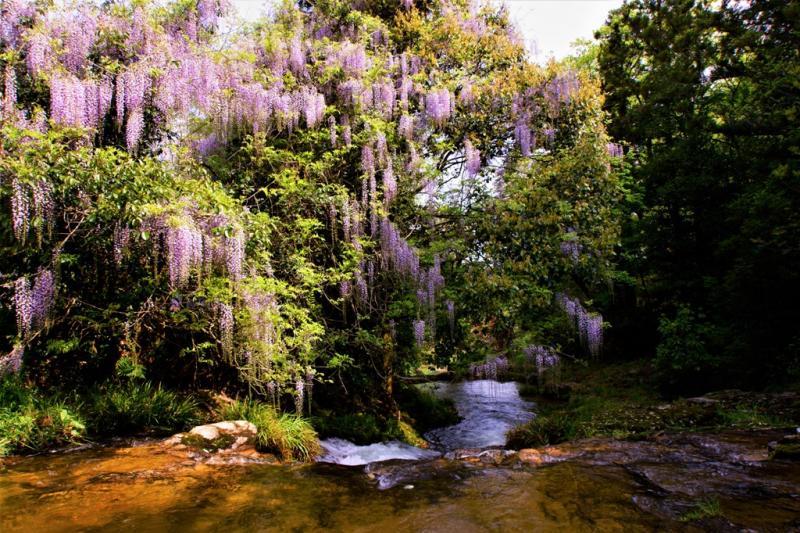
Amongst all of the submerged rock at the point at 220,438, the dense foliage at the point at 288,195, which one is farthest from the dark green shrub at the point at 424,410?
the submerged rock at the point at 220,438

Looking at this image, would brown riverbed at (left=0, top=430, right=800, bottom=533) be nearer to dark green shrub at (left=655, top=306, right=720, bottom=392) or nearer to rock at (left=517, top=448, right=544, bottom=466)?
rock at (left=517, top=448, right=544, bottom=466)

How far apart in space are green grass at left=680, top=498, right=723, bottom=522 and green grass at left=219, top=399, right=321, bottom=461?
16.4 feet

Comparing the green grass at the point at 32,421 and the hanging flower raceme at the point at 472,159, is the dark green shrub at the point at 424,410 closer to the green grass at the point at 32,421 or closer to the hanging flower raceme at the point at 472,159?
the hanging flower raceme at the point at 472,159

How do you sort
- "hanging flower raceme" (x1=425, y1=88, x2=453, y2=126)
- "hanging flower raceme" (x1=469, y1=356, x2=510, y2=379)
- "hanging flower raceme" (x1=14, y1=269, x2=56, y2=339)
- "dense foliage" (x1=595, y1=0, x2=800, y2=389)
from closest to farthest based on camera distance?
"hanging flower raceme" (x1=14, y1=269, x2=56, y2=339)
"hanging flower raceme" (x1=425, y1=88, x2=453, y2=126)
"dense foliage" (x1=595, y1=0, x2=800, y2=389)
"hanging flower raceme" (x1=469, y1=356, x2=510, y2=379)

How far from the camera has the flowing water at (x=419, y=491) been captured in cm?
390

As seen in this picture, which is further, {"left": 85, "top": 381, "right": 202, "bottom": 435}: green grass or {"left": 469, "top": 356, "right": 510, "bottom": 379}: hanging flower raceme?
{"left": 469, "top": 356, "right": 510, "bottom": 379}: hanging flower raceme

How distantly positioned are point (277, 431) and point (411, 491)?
262cm

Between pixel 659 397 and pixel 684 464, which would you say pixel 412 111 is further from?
pixel 659 397

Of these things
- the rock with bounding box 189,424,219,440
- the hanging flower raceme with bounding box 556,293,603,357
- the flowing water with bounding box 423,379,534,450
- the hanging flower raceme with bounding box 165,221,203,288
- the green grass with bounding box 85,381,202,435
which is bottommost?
the flowing water with bounding box 423,379,534,450

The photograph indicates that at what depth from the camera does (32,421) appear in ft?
18.5

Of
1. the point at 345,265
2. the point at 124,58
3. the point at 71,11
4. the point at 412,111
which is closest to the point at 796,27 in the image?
the point at 412,111

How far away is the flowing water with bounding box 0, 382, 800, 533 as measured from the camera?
12.8 feet

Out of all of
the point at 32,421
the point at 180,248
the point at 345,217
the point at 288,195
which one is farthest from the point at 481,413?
the point at 32,421

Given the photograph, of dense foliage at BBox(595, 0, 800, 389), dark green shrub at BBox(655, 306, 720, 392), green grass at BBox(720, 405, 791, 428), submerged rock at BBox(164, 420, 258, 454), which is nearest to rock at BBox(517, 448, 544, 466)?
green grass at BBox(720, 405, 791, 428)
